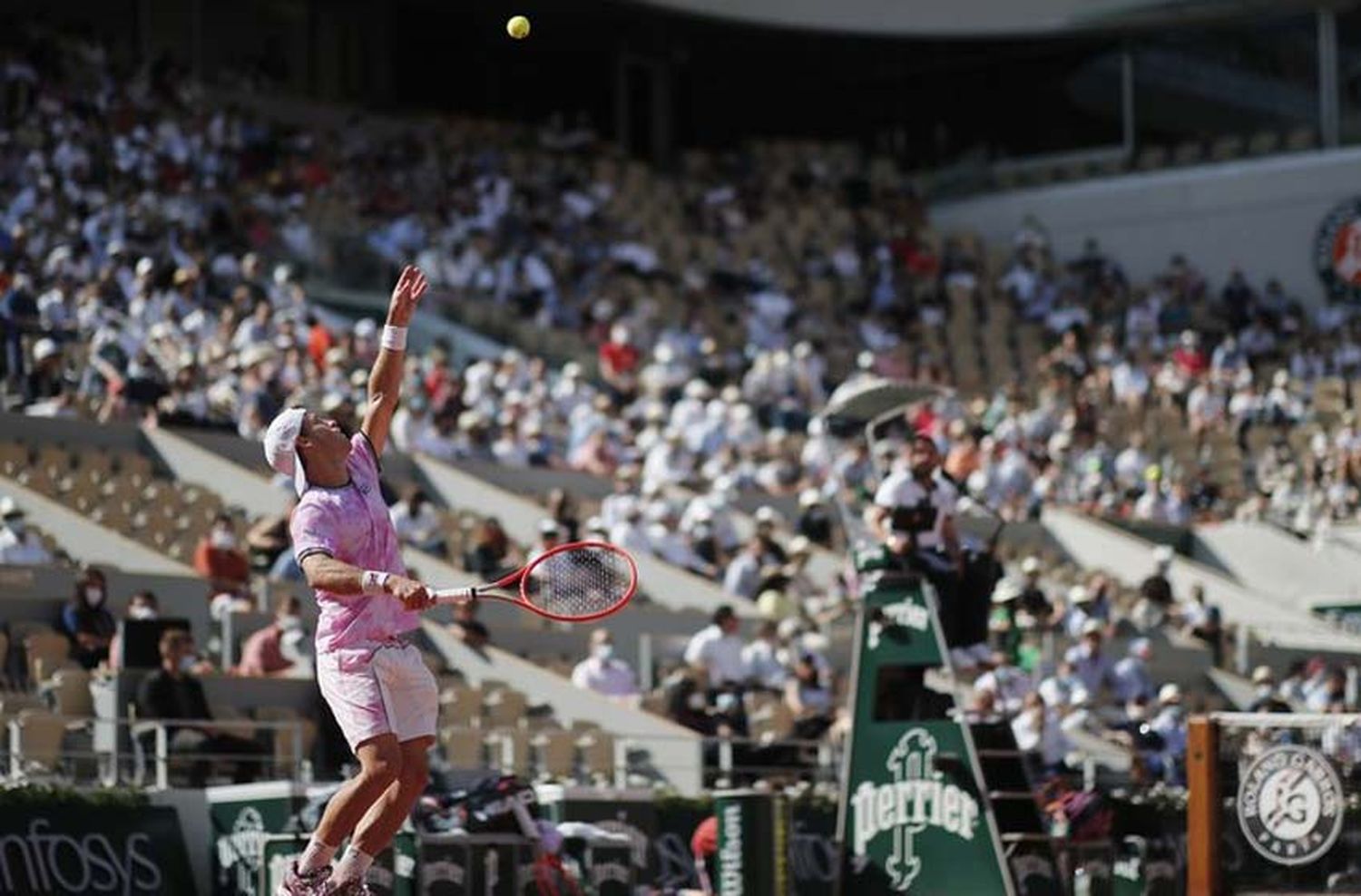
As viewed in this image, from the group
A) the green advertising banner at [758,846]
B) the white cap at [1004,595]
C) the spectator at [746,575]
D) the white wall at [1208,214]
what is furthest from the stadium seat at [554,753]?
the white wall at [1208,214]

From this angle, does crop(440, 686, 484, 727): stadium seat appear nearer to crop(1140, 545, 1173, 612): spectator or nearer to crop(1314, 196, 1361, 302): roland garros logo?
crop(1140, 545, 1173, 612): spectator

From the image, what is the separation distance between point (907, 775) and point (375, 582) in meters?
5.80

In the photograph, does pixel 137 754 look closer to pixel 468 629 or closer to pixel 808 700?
pixel 468 629

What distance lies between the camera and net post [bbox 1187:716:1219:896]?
13875 mm

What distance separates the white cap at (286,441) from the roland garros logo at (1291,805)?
4.92 m

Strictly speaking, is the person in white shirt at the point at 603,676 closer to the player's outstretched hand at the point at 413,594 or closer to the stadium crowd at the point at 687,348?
the stadium crowd at the point at 687,348

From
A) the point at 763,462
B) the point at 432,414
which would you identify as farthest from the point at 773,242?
the point at 432,414

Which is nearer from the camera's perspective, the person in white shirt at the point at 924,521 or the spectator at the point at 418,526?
the person in white shirt at the point at 924,521

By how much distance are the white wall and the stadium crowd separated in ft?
3.62

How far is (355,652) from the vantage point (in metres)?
11.5

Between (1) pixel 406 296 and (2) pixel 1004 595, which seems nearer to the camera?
(1) pixel 406 296

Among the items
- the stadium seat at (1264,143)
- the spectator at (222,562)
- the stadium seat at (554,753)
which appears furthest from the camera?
the stadium seat at (1264,143)

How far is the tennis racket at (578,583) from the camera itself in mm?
11266

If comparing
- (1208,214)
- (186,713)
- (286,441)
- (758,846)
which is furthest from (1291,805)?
(1208,214)
